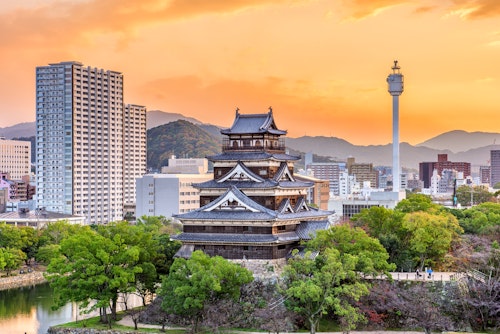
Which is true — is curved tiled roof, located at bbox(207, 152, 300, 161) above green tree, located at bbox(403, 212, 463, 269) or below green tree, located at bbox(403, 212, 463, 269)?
above

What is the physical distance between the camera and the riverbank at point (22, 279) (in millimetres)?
54344

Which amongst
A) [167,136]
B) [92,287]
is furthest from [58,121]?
[167,136]

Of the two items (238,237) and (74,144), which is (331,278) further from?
(74,144)

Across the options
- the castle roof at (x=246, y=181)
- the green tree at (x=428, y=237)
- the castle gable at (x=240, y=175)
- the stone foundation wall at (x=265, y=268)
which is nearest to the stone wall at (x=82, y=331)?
the stone foundation wall at (x=265, y=268)

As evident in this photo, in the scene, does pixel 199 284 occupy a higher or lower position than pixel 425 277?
higher

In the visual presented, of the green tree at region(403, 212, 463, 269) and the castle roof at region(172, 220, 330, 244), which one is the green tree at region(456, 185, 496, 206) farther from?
the castle roof at region(172, 220, 330, 244)

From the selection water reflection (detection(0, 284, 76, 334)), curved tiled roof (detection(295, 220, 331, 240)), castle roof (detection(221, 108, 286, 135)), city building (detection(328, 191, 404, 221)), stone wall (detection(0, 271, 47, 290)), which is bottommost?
water reflection (detection(0, 284, 76, 334))

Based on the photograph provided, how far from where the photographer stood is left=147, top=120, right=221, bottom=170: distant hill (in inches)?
6811

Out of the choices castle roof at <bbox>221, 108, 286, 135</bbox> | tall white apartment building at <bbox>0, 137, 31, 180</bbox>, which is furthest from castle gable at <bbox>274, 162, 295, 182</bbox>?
tall white apartment building at <bbox>0, 137, 31, 180</bbox>

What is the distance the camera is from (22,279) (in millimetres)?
56438

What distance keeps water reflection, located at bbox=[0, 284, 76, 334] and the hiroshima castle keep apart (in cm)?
878

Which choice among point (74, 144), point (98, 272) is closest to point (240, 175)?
point (98, 272)

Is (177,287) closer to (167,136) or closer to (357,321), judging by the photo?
(357,321)

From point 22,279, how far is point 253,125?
2513cm
